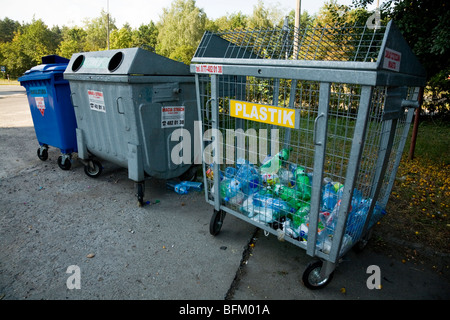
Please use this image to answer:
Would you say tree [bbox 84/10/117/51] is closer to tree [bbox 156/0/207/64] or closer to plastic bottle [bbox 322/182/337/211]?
tree [bbox 156/0/207/64]

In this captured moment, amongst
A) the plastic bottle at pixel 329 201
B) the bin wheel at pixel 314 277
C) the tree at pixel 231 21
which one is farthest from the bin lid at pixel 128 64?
the tree at pixel 231 21

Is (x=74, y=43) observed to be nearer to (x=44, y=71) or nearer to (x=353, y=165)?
(x=44, y=71)

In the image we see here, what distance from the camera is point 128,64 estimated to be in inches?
124

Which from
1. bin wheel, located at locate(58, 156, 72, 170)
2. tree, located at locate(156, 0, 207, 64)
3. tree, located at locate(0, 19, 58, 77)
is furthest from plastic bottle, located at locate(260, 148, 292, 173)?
tree, located at locate(0, 19, 58, 77)

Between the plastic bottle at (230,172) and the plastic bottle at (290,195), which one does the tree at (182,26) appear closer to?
the plastic bottle at (230,172)

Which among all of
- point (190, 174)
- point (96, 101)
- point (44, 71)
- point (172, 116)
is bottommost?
point (190, 174)

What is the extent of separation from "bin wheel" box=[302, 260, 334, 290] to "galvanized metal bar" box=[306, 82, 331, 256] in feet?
0.54

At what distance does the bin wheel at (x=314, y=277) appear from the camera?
2207 millimetres

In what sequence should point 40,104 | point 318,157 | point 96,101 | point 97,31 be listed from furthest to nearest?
point 97,31 < point 40,104 < point 96,101 < point 318,157

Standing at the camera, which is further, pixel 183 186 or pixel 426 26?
pixel 426 26

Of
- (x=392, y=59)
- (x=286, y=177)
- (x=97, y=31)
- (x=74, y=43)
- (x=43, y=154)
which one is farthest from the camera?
(x=97, y=31)

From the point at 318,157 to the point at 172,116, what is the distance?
7.03ft

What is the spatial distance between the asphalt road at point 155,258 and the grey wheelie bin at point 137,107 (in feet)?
1.74

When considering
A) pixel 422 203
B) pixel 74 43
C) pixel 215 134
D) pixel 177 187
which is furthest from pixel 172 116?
pixel 74 43
